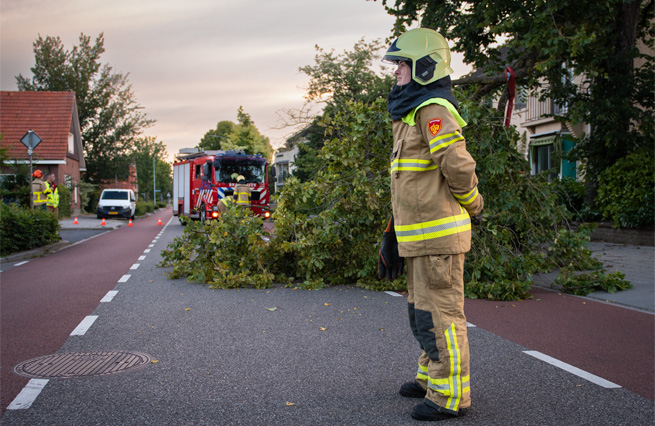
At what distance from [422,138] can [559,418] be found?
180 centimetres

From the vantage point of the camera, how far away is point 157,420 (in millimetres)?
3523

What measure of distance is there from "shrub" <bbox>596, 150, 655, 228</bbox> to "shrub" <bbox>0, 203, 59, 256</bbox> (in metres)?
14.2

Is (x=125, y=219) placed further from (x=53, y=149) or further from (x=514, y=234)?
(x=514, y=234)

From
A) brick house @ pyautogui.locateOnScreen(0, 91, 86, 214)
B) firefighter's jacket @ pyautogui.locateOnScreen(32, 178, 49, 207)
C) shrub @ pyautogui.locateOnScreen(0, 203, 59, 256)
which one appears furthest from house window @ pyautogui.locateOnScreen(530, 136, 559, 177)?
brick house @ pyautogui.locateOnScreen(0, 91, 86, 214)

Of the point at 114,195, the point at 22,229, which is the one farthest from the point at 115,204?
the point at 22,229

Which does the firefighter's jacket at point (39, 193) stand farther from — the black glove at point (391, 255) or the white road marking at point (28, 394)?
the black glove at point (391, 255)

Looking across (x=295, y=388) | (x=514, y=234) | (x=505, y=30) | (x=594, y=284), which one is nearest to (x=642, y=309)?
(x=594, y=284)

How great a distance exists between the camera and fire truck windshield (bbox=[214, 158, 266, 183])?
1000 inches

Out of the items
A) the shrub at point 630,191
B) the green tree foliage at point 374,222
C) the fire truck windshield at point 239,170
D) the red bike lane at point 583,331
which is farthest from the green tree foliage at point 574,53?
the fire truck windshield at point 239,170

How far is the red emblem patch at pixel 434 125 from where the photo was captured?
3.41 metres

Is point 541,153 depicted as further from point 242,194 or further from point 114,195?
point 114,195

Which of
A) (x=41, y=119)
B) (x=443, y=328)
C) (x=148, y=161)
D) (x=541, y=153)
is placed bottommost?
(x=443, y=328)

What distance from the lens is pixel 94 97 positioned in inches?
1849

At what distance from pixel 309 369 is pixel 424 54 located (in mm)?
2431
